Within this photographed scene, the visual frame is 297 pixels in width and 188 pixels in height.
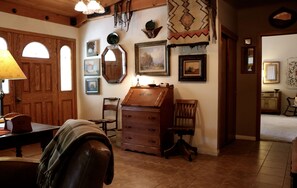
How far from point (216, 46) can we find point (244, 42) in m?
1.45

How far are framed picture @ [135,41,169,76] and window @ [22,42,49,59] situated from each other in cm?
188

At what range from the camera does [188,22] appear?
404 cm

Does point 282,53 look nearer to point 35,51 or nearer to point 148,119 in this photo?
point 148,119

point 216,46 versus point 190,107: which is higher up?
point 216,46

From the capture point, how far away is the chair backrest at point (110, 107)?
5.13 m

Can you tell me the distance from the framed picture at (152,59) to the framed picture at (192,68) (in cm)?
29

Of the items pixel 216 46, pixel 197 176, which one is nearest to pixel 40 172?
pixel 197 176

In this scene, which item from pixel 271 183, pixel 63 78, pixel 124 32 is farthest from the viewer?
pixel 63 78

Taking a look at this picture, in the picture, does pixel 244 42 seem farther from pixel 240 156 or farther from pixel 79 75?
pixel 79 75

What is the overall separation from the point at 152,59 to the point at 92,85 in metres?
1.64

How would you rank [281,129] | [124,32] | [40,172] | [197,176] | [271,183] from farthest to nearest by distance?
[281,129]
[124,32]
[197,176]
[271,183]
[40,172]

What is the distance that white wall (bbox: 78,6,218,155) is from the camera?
4.07 meters

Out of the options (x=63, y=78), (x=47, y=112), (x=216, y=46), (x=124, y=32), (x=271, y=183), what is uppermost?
(x=124, y=32)

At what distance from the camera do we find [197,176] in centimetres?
320
